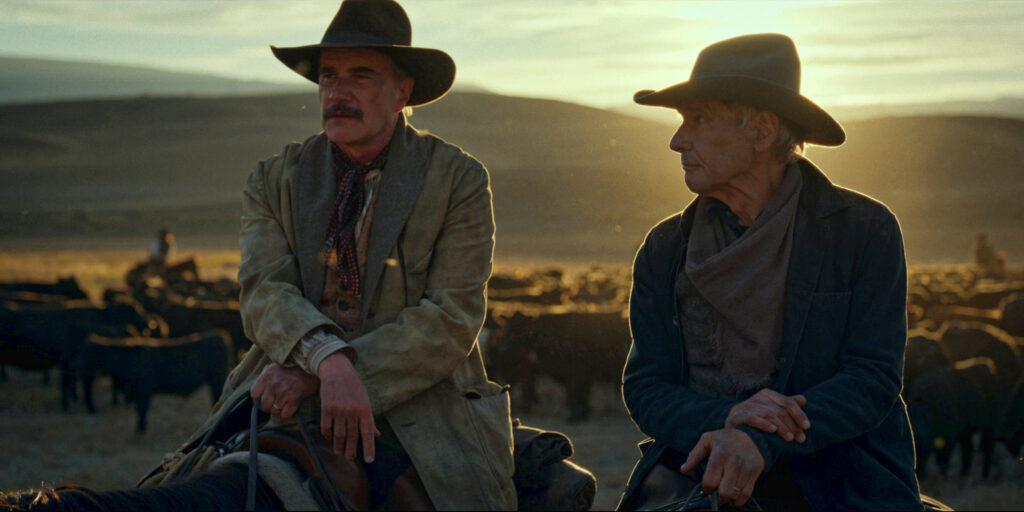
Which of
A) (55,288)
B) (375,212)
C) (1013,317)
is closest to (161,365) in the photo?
(375,212)

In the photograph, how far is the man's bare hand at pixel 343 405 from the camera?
2.94m

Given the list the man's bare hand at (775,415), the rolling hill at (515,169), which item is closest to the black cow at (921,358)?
the man's bare hand at (775,415)

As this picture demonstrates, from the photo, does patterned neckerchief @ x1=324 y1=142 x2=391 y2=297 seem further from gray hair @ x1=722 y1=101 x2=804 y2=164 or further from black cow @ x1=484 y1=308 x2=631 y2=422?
black cow @ x1=484 y1=308 x2=631 y2=422

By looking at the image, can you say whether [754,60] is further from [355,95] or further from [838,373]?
[355,95]

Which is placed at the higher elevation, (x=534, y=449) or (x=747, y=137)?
(x=747, y=137)

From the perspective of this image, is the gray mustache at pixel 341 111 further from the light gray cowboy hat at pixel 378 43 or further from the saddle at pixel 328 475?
the saddle at pixel 328 475

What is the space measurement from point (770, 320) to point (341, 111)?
55.6 inches

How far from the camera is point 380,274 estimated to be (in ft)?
10.4

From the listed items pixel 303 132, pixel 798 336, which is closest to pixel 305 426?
pixel 798 336

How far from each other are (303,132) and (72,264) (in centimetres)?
4875

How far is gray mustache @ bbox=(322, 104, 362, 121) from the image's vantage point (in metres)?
3.20

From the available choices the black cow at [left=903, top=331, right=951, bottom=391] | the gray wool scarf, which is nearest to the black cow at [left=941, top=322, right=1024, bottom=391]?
the black cow at [left=903, top=331, right=951, bottom=391]

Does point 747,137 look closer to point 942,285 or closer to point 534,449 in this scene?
point 534,449

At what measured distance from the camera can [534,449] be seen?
11.1 ft
